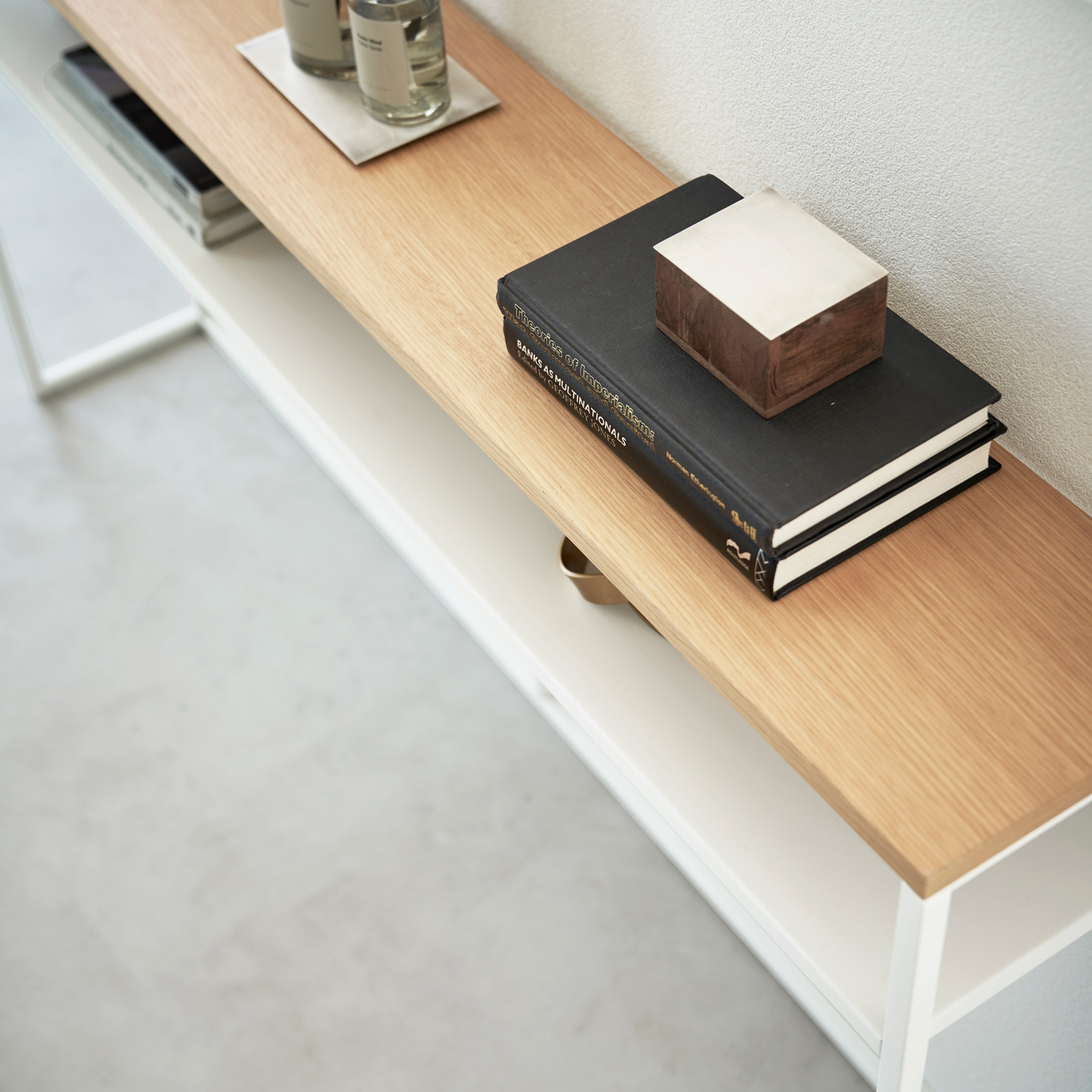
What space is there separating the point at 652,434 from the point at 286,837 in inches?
36.4

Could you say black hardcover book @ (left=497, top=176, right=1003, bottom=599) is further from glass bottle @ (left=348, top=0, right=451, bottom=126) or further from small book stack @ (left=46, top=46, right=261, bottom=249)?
small book stack @ (left=46, top=46, right=261, bottom=249)

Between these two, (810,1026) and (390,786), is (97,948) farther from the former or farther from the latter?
(810,1026)

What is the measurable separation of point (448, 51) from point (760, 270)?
59cm

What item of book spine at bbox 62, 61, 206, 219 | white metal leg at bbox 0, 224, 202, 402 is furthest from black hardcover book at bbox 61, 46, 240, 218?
white metal leg at bbox 0, 224, 202, 402

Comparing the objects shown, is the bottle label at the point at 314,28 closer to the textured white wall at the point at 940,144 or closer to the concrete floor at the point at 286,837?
the textured white wall at the point at 940,144

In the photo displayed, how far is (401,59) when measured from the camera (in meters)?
1.01

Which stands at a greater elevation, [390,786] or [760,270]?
[760,270]

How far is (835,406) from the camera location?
753 mm

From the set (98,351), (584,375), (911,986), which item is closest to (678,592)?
(584,375)

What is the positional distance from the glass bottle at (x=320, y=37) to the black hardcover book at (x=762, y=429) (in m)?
0.42

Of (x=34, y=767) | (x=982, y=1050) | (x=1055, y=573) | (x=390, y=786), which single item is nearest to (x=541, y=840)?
(x=390, y=786)

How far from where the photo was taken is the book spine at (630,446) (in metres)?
0.74

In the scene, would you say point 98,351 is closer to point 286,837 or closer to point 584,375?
point 286,837

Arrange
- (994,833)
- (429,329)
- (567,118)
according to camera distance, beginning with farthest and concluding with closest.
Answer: (567,118)
(429,329)
(994,833)
